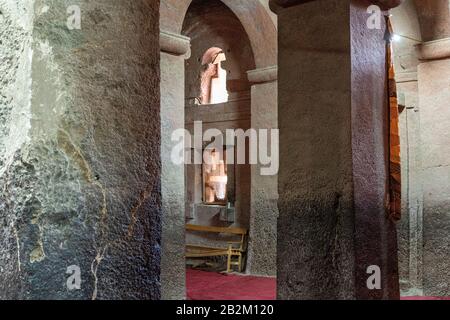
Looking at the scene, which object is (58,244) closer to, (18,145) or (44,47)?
(18,145)

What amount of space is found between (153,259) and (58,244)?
322mm

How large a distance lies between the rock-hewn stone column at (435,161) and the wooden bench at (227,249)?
311 cm

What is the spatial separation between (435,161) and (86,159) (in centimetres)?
612

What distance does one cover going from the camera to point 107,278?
1322 millimetres

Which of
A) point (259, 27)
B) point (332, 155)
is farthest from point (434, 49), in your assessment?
point (332, 155)

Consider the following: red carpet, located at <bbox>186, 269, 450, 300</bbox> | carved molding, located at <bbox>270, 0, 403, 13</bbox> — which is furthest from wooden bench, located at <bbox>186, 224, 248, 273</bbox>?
carved molding, located at <bbox>270, 0, 403, 13</bbox>

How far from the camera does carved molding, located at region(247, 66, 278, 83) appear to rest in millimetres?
7316

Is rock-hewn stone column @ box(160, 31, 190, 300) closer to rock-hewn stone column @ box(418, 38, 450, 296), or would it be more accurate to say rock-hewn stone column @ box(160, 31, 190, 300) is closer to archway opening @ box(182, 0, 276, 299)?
archway opening @ box(182, 0, 276, 299)

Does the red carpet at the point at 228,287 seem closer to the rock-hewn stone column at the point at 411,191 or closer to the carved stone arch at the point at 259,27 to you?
the rock-hewn stone column at the point at 411,191

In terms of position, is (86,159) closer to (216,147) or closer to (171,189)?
(171,189)

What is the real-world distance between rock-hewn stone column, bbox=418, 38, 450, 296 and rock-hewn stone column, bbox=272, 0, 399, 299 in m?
3.75

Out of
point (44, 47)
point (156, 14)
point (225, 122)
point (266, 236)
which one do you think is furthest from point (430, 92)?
point (44, 47)

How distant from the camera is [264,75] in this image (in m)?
7.39

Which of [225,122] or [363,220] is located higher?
[225,122]
